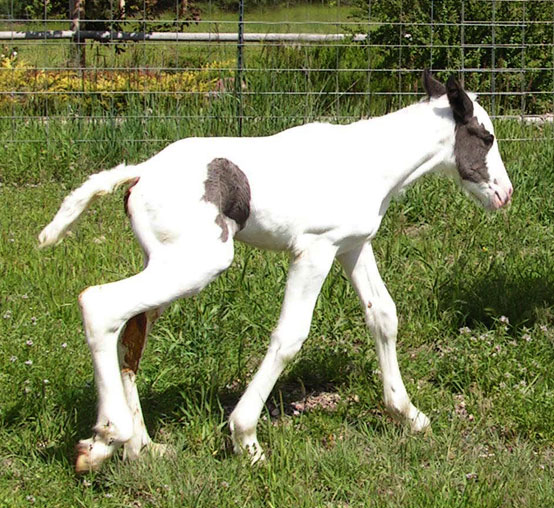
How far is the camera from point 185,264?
13.1ft

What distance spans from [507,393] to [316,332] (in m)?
1.21

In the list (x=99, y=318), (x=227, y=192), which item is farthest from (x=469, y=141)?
(x=99, y=318)

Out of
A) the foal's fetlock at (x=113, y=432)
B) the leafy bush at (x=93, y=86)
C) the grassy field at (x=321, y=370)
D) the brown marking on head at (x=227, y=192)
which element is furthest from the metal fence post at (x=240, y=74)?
the foal's fetlock at (x=113, y=432)

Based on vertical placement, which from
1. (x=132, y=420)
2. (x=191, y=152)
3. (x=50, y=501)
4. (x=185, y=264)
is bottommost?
(x=50, y=501)

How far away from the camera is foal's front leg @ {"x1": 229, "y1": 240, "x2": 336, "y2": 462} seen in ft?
14.1

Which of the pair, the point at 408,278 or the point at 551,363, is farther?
the point at 408,278

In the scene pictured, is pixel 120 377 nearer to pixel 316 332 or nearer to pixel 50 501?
pixel 50 501

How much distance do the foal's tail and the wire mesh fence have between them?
4508mm

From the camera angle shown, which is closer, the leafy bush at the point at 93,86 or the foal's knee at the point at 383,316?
the foal's knee at the point at 383,316

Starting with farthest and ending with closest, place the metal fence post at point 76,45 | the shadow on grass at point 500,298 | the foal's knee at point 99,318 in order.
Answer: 1. the metal fence post at point 76,45
2. the shadow on grass at point 500,298
3. the foal's knee at point 99,318

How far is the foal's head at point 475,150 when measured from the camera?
4648 millimetres

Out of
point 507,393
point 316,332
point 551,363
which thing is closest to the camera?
point 507,393

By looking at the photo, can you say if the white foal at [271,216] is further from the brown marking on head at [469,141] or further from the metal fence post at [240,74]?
Answer: the metal fence post at [240,74]

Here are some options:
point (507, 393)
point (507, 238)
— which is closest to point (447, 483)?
point (507, 393)
